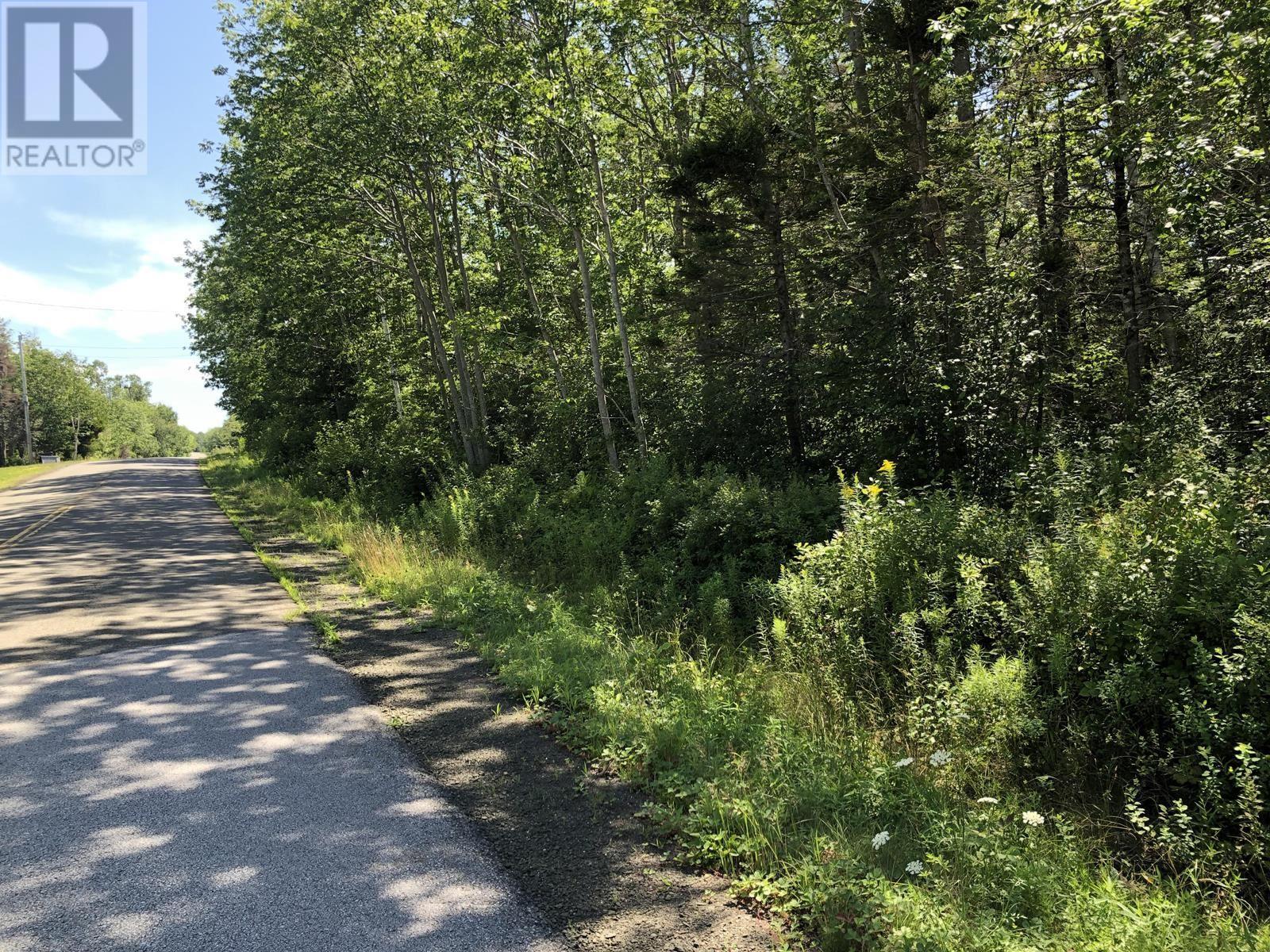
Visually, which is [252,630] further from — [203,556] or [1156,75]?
[1156,75]

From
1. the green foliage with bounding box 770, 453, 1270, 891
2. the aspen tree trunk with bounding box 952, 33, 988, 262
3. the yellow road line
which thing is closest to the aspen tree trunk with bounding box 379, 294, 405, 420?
the yellow road line

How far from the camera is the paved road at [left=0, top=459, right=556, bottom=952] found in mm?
3051

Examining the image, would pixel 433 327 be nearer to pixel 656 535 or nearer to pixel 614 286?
pixel 614 286

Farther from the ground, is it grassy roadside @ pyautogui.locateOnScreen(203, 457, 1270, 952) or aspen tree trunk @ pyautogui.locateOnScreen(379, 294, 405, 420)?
aspen tree trunk @ pyautogui.locateOnScreen(379, 294, 405, 420)

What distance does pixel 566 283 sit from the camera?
63.5 ft

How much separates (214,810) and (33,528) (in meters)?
16.1

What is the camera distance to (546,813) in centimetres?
404

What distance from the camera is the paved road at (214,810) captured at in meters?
3.05

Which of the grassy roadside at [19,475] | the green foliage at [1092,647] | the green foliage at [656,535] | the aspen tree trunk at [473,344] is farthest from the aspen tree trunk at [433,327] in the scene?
the grassy roadside at [19,475]

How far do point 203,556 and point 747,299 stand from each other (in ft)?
32.5

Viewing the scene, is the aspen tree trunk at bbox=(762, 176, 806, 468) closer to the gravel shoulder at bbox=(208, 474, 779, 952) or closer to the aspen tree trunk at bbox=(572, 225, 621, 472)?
the aspen tree trunk at bbox=(572, 225, 621, 472)

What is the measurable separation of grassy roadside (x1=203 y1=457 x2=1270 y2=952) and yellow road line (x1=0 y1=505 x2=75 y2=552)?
A: 12.6 meters

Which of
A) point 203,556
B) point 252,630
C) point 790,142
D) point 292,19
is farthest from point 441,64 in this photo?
point 252,630

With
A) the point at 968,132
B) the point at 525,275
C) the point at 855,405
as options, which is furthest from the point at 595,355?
the point at 968,132
